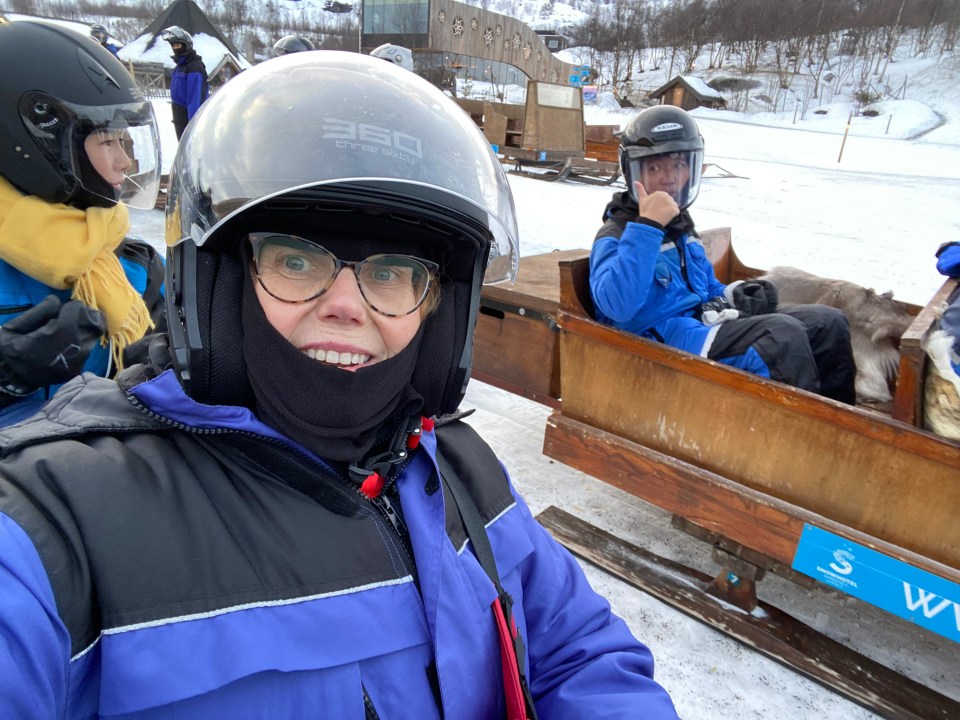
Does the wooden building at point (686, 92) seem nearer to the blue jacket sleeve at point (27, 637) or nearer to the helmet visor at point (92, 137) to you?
the helmet visor at point (92, 137)

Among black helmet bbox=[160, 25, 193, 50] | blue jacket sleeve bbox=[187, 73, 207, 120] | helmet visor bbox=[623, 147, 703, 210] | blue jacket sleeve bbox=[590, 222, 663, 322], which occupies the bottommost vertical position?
blue jacket sleeve bbox=[590, 222, 663, 322]

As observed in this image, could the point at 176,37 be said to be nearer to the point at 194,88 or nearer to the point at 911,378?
the point at 194,88

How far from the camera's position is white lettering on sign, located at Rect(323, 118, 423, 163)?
1049 mm

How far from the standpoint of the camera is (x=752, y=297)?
2.92 m

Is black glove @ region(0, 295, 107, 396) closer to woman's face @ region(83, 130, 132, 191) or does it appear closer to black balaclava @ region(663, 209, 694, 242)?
woman's face @ region(83, 130, 132, 191)

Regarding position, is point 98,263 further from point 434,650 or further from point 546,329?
point 546,329

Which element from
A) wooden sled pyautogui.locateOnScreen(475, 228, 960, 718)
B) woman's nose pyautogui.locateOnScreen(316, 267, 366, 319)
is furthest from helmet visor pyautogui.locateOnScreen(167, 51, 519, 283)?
wooden sled pyautogui.locateOnScreen(475, 228, 960, 718)

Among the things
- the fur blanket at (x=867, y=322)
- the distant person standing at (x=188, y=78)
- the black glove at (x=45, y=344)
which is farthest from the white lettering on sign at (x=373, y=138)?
the distant person standing at (x=188, y=78)

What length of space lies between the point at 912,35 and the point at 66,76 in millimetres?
46575

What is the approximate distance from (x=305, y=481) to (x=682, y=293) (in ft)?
7.10

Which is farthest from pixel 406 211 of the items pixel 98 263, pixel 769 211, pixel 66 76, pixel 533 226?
pixel 769 211

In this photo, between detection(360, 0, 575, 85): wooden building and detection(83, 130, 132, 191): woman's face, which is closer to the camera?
detection(83, 130, 132, 191): woman's face

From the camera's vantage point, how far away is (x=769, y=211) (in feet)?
31.5

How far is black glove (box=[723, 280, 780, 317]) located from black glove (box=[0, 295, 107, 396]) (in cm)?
260
